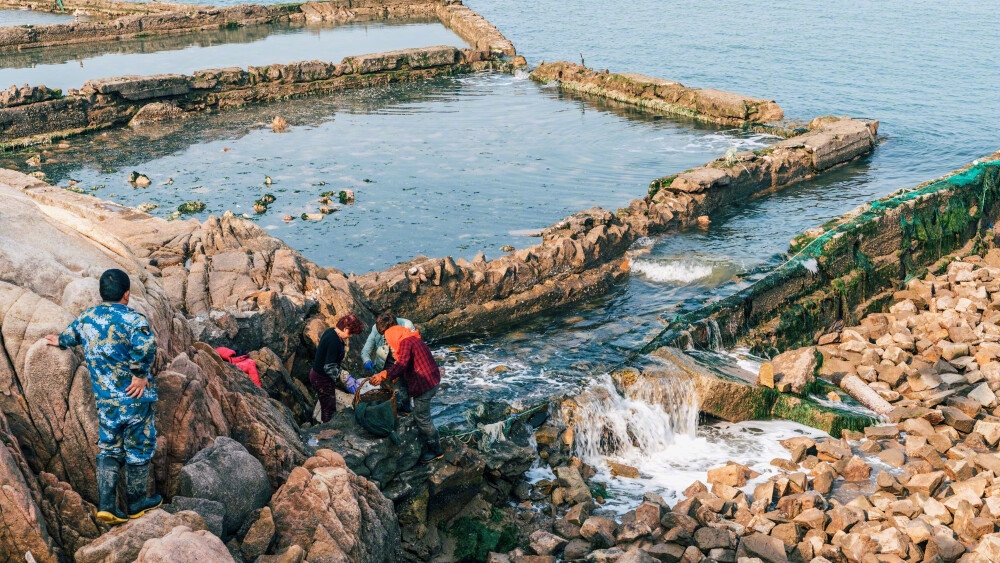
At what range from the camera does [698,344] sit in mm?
13898

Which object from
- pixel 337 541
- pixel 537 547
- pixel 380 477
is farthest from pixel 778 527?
pixel 337 541

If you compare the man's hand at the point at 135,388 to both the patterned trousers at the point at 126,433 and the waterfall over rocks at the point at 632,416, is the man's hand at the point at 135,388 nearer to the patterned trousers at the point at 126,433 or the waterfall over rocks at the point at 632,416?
the patterned trousers at the point at 126,433

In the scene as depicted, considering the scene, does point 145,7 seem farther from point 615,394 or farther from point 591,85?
point 615,394

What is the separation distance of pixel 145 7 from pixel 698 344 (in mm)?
49204

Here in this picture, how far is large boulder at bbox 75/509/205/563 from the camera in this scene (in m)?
5.81

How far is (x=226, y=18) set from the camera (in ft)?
159

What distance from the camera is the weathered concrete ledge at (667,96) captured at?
90.2ft

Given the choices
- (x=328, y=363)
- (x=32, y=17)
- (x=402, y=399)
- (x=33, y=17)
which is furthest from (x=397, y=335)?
(x=32, y=17)

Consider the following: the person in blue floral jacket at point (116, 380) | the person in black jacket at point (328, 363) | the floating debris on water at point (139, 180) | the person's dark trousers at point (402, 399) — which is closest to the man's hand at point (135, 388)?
the person in blue floral jacket at point (116, 380)

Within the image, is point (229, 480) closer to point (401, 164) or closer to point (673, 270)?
point (673, 270)

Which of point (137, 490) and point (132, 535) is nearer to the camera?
point (132, 535)

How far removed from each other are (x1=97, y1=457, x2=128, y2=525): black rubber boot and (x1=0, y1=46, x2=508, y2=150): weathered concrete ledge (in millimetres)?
24076

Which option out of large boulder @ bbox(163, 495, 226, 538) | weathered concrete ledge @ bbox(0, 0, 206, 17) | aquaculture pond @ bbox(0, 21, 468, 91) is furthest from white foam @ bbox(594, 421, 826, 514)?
weathered concrete ledge @ bbox(0, 0, 206, 17)

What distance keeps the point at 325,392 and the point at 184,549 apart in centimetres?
440
